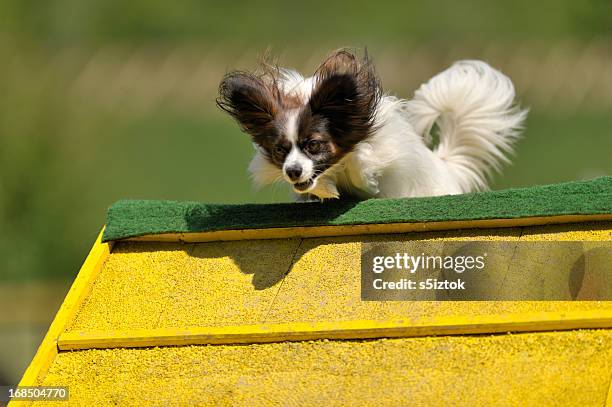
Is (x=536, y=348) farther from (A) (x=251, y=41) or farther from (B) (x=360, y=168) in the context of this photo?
(A) (x=251, y=41)

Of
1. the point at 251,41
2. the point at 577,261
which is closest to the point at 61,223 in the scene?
the point at 251,41

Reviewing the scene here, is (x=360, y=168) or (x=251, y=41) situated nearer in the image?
(x=360, y=168)

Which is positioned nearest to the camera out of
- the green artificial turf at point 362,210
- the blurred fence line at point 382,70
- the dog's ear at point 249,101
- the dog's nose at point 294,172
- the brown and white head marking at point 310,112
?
the green artificial turf at point 362,210

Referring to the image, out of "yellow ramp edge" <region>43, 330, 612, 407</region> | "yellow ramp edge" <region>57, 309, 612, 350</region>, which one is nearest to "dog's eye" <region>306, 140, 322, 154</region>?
"yellow ramp edge" <region>57, 309, 612, 350</region>

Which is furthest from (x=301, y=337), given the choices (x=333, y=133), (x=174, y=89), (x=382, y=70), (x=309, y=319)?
(x=174, y=89)

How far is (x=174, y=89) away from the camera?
18828mm

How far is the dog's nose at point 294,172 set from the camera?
4809 millimetres

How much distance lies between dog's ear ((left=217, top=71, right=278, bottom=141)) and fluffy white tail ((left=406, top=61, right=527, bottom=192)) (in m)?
1.37

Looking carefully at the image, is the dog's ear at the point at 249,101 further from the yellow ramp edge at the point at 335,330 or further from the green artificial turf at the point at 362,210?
the yellow ramp edge at the point at 335,330

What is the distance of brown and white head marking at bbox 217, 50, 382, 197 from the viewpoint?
16.4 feet

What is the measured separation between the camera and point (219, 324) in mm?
4410

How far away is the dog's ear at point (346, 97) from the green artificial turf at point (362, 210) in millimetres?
409

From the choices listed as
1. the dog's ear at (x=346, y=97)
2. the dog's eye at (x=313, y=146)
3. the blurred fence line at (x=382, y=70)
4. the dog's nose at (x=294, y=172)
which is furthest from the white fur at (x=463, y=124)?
the blurred fence line at (x=382, y=70)

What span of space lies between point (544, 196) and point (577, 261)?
1.56 ft
